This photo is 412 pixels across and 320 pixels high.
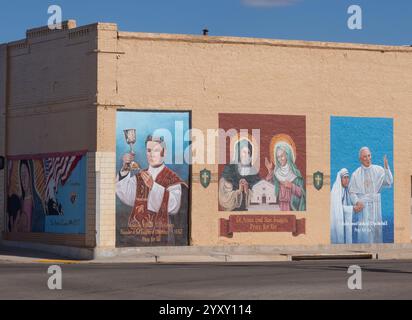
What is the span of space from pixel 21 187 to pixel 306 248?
1062 centimetres

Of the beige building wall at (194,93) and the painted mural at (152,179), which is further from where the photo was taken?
the painted mural at (152,179)

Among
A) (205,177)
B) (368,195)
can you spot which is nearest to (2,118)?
(205,177)

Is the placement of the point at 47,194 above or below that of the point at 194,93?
below

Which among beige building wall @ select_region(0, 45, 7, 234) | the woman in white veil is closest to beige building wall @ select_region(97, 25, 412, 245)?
the woman in white veil

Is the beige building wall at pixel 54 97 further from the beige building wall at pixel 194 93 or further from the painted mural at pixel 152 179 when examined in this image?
the painted mural at pixel 152 179

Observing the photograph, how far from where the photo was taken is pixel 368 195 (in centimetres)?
3506

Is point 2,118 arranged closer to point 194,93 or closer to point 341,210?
point 194,93

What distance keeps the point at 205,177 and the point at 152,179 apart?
71.9 inches

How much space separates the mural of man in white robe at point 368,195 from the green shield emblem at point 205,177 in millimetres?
5496

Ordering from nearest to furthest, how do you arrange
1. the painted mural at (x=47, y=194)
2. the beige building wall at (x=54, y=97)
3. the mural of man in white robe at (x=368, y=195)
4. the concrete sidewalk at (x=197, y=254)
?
the concrete sidewalk at (x=197, y=254)
the beige building wall at (x=54, y=97)
the painted mural at (x=47, y=194)
the mural of man in white robe at (x=368, y=195)

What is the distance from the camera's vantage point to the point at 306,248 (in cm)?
3375

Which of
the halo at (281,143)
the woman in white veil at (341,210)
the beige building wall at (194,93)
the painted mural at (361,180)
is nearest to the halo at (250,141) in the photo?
the halo at (281,143)

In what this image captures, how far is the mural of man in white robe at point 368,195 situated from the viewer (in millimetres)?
34875
